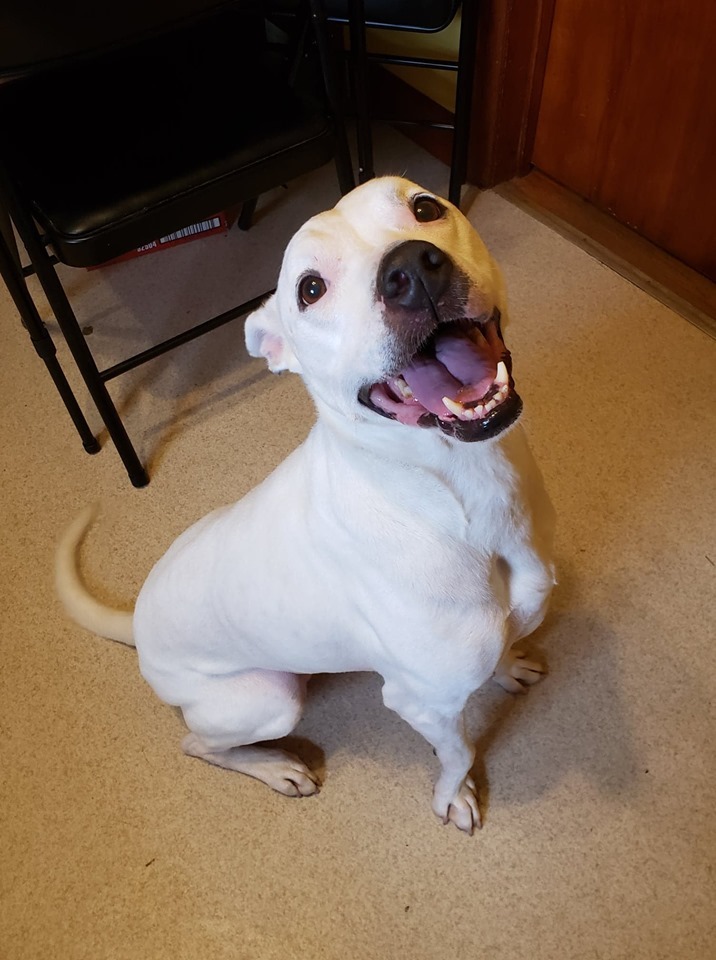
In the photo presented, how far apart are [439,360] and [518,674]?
2.79ft

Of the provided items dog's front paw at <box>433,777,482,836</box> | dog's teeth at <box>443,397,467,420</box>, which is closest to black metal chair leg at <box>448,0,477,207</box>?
dog's teeth at <box>443,397,467,420</box>

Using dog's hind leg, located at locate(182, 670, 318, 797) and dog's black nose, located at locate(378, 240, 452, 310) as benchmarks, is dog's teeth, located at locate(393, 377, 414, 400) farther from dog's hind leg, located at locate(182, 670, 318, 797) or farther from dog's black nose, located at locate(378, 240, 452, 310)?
dog's hind leg, located at locate(182, 670, 318, 797)

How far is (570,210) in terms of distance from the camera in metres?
2.49

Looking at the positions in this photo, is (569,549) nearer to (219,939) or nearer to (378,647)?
(378,647)

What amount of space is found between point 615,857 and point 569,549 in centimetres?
63

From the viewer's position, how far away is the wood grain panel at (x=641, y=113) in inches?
77.7

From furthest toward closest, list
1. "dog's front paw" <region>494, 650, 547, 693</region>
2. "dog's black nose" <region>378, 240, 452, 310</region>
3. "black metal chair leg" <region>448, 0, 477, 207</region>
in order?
"black metal chair leg" <region>448, 0, 477, 207</region> < "dog's front paw" <region>494, 650, 547, 693</region> < "dog's black nose" <region>378, 240, 452, 310</region>

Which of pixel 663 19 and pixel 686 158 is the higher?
pixel 663 19

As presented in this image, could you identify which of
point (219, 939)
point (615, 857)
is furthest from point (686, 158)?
point (219, 939)

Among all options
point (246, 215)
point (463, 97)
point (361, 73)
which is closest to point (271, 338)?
point (361, 73)

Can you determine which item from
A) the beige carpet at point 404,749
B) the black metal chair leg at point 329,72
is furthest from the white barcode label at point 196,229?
the black metal chair leg at point 329,72

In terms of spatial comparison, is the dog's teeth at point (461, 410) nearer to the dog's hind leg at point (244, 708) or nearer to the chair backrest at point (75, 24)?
the dog's hind leg at point (244, 708)

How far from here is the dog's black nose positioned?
0.89 metres

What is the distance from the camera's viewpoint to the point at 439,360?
98 centimetres
